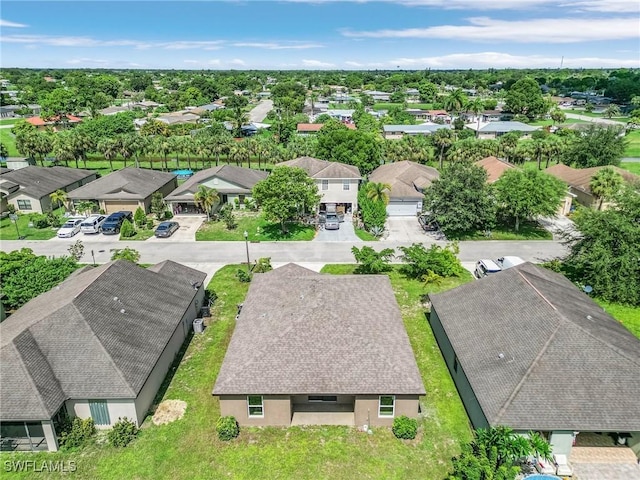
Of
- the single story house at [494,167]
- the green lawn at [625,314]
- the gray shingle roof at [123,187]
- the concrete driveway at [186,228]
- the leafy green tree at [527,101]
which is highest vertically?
the leafy green tree at [527,101]

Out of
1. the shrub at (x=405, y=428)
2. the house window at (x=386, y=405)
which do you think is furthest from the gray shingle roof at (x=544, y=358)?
the house window at (x=386, y=405)

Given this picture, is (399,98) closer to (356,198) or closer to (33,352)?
(356,198)

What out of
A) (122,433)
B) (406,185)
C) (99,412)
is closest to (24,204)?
(99,412)

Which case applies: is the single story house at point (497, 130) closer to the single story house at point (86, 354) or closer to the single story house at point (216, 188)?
the single story house at point (216, 188)

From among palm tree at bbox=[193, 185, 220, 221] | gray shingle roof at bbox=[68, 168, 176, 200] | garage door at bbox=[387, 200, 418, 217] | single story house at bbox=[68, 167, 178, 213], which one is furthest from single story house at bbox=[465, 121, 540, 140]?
single story house at bbox=[68, 167, 178, 213]

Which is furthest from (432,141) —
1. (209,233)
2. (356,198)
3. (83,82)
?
(83,82)

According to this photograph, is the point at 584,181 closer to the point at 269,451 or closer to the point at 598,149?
the point at 598,149
